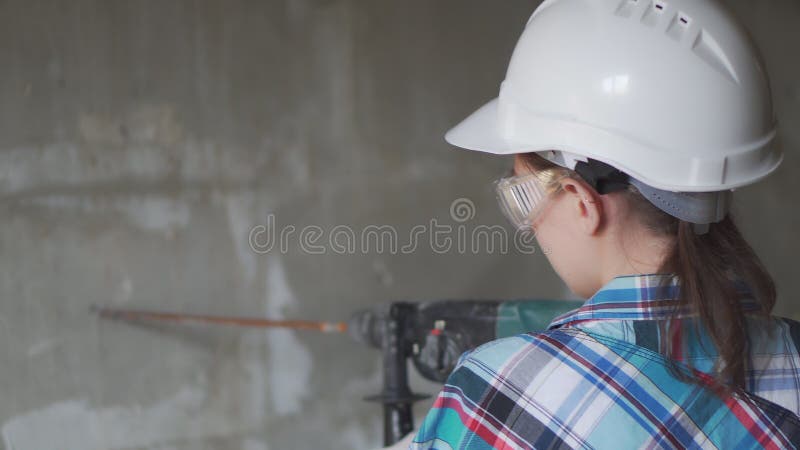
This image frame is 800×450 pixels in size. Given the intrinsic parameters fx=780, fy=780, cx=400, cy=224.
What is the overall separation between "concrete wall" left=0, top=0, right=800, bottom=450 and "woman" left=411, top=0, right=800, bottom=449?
141 centimetres

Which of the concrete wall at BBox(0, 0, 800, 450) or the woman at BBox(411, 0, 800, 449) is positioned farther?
the concrete wall at BBox(0, 0, 800, 450)

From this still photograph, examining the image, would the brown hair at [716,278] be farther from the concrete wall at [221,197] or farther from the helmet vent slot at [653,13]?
the concrete wall at [221,197]

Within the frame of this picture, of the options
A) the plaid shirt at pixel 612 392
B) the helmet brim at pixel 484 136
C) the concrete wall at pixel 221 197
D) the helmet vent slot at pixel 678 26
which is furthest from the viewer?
the concrete wall at pixel 221 197

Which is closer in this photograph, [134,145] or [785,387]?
[785,387]

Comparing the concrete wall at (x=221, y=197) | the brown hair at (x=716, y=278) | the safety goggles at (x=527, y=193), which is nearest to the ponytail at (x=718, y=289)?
the brown hair at (x=716, y=278)

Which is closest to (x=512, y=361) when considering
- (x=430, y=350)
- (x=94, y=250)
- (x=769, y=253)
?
(x=430, y=350)

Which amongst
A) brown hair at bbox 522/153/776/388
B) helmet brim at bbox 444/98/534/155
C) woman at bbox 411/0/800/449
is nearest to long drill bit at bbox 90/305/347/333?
helmet brim at bbox 444/98/534/155

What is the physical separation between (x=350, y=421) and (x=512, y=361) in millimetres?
1843

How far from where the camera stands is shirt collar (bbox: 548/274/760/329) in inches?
32.6

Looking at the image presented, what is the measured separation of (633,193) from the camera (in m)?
0.92

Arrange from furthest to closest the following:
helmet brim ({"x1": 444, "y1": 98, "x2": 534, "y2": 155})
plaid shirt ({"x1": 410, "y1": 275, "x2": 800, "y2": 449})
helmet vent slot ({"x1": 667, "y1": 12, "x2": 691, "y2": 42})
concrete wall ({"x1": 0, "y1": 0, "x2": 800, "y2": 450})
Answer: concrete wall ({"x1": 0, "y1": 0, "x2": 800, "y2": 450})
helmet brim ({"x1": 444, "y1": 98, "x2": 534, "y2": 155})
helmet vent slot ({"x1": 667, "y1": 12, "x2": 691, "y2": 42})
plaid shirt ({"x1": 410, "y1": 275, "x2": 800, "y2": 449})

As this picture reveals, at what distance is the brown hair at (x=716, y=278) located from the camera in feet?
2.71

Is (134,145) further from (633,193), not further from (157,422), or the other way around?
(633,193)

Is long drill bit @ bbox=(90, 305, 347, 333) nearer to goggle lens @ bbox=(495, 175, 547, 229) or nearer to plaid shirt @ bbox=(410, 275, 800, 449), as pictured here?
goggle lens @ bbox=(495, 175, 547, 229)
